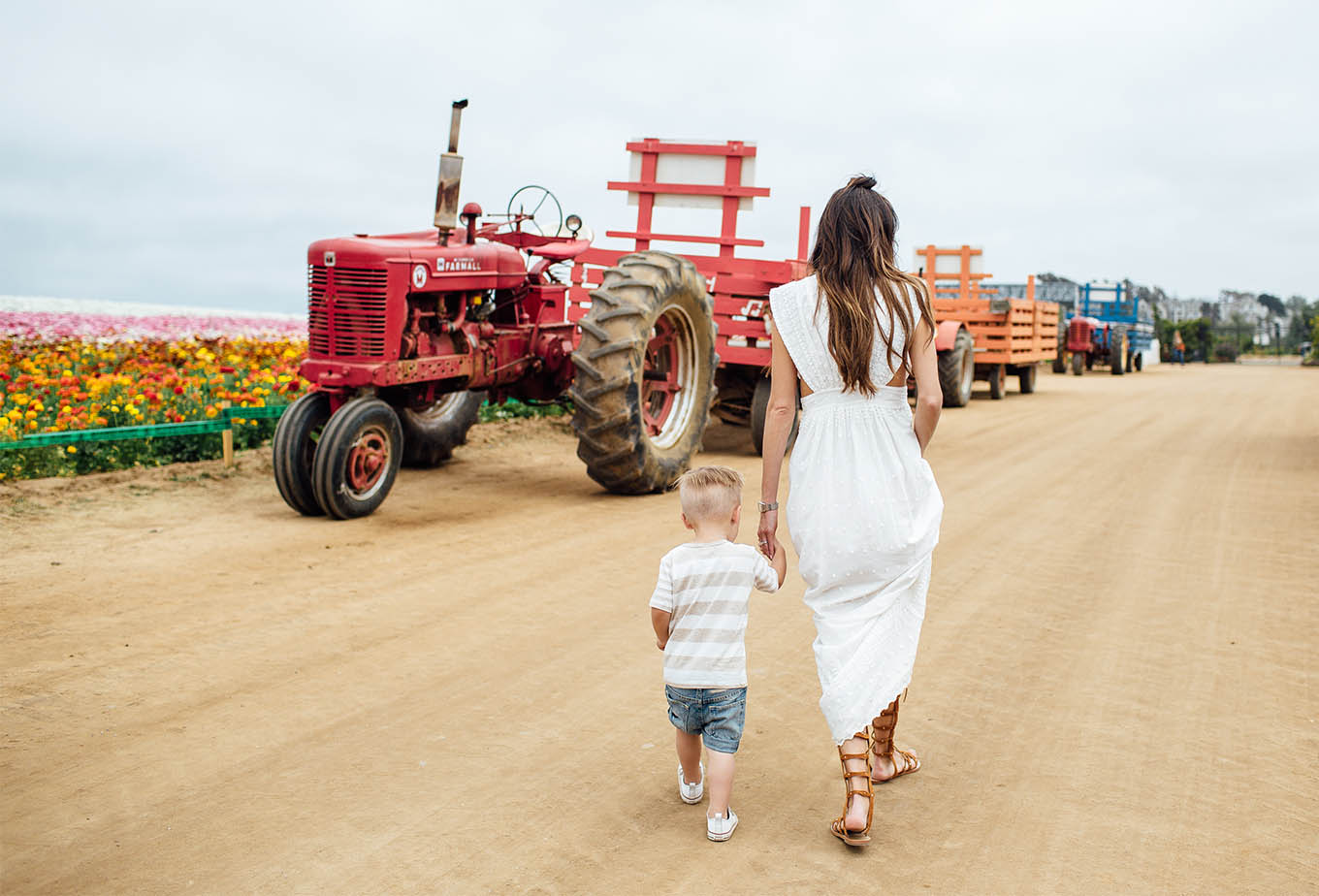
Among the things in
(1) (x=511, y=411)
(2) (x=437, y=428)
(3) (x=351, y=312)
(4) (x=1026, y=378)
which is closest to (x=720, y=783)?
(3) (x=351, y=312)

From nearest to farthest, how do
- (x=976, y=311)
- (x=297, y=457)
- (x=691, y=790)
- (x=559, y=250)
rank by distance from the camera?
(x=691, y=790)
(x=297, y=457)
(x=559, y=250)
(x=976, y=311)

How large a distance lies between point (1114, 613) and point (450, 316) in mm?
4988

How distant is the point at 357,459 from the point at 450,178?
2100mm

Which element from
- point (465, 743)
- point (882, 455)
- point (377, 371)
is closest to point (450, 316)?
point (377, 371)

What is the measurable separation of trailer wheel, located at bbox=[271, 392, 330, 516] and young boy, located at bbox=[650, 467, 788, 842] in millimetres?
4501

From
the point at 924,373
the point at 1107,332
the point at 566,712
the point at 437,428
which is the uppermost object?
the point at 1107,332

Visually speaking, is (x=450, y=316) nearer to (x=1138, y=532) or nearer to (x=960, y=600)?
(x=960, y=600)

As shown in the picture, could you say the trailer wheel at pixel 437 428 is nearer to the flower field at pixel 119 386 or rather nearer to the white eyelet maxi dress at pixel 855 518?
the flower field at pixel 119 386

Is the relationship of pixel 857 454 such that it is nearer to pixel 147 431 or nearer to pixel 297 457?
pixel 297 457

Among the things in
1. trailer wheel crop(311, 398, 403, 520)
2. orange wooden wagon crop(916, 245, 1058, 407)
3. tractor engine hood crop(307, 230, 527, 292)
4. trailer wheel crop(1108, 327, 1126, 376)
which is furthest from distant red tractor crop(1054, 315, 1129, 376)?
trailer wheel crop(311, 398, 403, 520)

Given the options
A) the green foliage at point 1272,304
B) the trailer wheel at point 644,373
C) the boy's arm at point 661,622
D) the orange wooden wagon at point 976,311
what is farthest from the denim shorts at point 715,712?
the green foliage at point 1272,304

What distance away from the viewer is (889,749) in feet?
11.7

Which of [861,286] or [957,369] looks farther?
[957,369]

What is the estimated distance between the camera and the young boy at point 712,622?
3.10m
